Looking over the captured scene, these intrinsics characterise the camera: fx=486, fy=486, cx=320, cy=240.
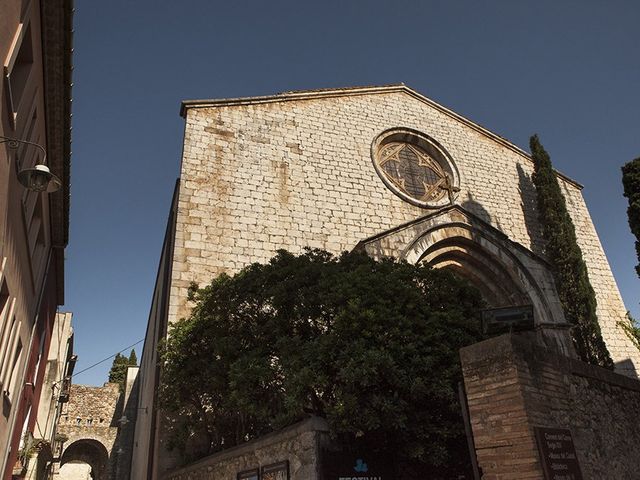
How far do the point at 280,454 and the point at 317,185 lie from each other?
827 cm

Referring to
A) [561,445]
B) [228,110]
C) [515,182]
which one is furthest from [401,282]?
[515,182]

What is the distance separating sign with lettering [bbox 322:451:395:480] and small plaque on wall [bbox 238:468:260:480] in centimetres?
134

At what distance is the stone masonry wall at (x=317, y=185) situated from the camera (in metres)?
11.4

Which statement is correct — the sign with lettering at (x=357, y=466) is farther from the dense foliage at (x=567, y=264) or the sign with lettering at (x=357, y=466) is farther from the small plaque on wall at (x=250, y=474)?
the dense foliage at (x=567, y=264)

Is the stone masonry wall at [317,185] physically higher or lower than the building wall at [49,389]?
higher

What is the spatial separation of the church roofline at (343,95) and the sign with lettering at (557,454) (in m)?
11.3

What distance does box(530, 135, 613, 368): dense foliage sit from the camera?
12995 millimetres

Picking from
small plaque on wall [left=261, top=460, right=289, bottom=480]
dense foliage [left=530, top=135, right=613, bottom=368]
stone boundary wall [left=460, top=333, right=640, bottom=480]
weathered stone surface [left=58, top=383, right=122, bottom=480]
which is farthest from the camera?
weathered stone surface [left=58, top=383, right=122, bottom=480]

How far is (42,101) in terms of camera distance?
7.81 meters

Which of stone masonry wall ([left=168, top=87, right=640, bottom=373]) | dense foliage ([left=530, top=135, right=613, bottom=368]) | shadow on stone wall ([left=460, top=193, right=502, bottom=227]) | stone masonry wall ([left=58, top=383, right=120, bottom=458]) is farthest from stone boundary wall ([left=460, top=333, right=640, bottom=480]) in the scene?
stone masonry wall ([left=58, top=383, right=120, bottom=458])

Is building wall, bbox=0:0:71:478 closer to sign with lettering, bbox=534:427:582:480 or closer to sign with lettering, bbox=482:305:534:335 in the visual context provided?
sign with lettering, bbox=482:305:534:335

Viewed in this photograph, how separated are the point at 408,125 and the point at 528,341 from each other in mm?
12263

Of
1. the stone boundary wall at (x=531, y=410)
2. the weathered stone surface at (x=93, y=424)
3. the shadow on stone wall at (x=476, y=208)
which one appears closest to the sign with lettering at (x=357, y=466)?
the stone boundary wall at (x=531, y=410)

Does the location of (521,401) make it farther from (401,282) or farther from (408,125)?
(408,125)
